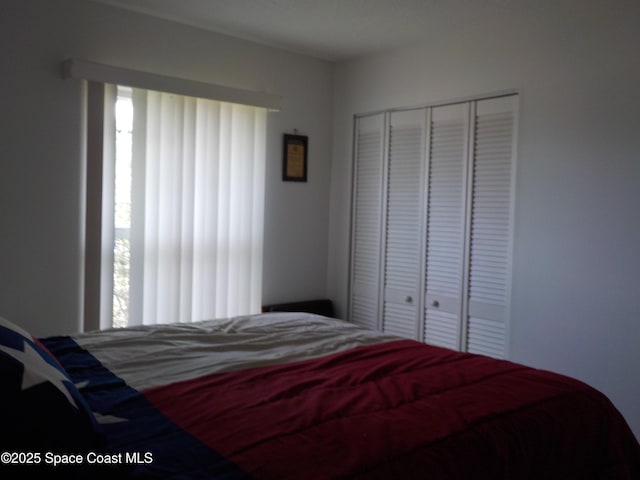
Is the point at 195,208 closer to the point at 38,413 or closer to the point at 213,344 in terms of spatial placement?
the point at 213,344

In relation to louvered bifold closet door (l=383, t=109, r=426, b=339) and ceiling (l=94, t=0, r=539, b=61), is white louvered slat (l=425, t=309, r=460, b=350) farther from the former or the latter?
ceiling (l=94, t=0, r=539, b=61)

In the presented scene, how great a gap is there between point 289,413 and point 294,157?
2898 mm

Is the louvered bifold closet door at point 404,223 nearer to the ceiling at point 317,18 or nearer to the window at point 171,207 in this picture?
the ceiling at point 317,18

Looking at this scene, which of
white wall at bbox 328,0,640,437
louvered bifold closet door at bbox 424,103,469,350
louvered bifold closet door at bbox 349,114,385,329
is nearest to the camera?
white wall at bbox 328,0,640,437

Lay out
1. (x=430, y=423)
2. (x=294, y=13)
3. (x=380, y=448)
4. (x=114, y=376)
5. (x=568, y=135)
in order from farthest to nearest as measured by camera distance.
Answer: (x=294, y=13) < (x=568, y=135) < (x=114, y=376) < (x=430, y=423) < (x=380, y=448)

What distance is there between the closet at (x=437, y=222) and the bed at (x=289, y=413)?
139 cm

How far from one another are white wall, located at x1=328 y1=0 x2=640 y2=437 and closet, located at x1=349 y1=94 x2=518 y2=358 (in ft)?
0.46

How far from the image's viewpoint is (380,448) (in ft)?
4.01

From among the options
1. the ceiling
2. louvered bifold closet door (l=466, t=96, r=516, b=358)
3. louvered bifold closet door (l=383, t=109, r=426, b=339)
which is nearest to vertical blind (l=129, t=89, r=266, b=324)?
the ceiling

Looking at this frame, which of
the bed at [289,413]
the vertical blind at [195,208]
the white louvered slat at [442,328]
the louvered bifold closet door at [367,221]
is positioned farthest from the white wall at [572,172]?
the vertical blind at [195,208]

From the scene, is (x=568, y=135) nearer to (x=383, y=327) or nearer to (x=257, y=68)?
(x=383, y=327)

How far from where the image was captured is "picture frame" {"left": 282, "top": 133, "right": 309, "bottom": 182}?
13.2 ft

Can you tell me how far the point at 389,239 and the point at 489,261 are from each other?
0.84 metres

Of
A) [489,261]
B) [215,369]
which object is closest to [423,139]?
[489,261]
